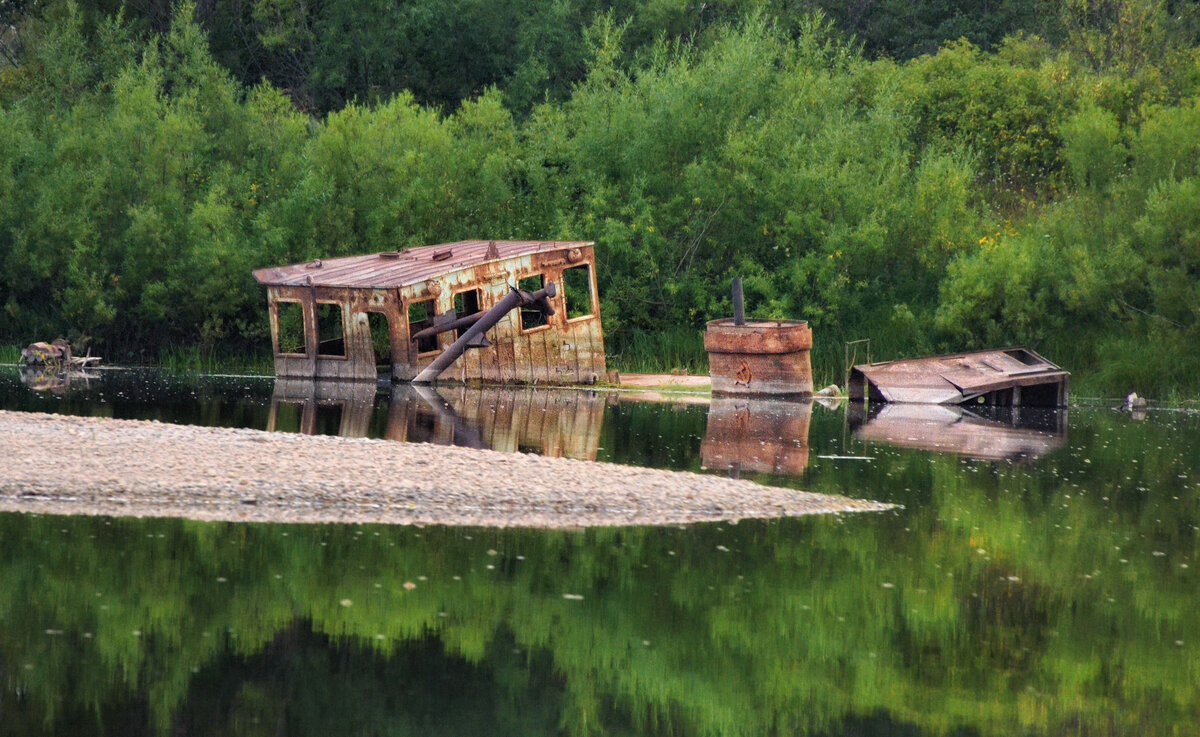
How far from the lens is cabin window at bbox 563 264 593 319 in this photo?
34.6 meters

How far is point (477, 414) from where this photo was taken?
25.0 meters

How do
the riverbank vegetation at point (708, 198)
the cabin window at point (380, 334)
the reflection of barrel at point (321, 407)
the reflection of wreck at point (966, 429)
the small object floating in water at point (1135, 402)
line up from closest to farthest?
the reflection of barrel at point (321, 407), the reflection of wreck at point (966, 429), the small object floating in water at point (1135, 402), the riverbank vegetation at point (708, 198), the cabin window at point (380, 334)

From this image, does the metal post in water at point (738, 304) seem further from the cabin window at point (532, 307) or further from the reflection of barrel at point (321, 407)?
the reflection of barrel at point (321, 407)

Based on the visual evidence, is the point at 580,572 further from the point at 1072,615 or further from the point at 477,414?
the point at 477,414

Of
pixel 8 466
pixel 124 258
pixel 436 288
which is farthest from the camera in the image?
pixel 124 258

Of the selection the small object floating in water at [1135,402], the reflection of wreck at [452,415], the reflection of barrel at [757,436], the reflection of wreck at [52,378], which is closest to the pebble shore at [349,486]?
the reflection of barrel at [757,436]

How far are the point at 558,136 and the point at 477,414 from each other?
13412 mm

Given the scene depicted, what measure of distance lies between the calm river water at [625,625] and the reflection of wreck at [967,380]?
10559 mm

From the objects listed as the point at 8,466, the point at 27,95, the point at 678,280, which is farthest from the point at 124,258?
the point at 8,466

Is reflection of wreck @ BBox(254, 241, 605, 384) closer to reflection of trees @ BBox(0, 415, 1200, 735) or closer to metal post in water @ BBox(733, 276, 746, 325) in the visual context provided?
metal post in water @ BBox(733, 276, 746, 325)

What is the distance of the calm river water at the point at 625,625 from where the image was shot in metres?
9.56

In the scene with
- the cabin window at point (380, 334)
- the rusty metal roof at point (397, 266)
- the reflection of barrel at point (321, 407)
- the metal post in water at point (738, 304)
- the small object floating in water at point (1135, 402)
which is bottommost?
the small object floating in water at point (1135, 402)

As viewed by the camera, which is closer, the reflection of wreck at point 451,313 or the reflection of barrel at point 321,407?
Result: the reflection of barrel at point 321,407

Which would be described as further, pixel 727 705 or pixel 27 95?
pixel 27 95
